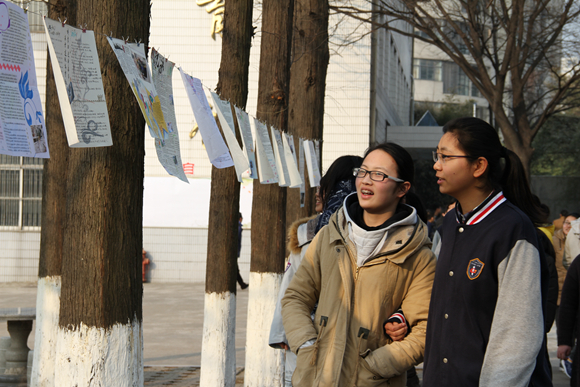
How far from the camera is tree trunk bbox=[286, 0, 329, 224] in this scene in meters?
9.32

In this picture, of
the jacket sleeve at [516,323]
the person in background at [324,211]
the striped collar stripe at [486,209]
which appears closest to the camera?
the jacket sleeve at [516,323]

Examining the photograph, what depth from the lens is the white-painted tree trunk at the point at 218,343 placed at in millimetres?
6598

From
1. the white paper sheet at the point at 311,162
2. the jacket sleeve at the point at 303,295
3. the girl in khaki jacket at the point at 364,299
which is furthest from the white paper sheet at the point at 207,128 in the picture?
the white paper sheet at the point at 311,162

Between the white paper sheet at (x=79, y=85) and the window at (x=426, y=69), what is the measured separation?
Answer: 6212cm

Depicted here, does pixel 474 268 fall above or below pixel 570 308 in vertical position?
above

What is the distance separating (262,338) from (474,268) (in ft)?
16.5

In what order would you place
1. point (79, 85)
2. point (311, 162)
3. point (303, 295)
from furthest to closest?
point (311, 162) < point (79, 85) < point (303, 295)

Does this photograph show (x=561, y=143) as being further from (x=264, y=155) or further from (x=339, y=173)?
(x=339, y=173)

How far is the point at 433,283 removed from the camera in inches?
113

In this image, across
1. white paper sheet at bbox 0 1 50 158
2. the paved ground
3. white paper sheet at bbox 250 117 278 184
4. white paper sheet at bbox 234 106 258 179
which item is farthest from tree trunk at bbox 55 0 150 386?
the paved ground

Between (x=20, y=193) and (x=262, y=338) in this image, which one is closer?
(x=262, y=338)

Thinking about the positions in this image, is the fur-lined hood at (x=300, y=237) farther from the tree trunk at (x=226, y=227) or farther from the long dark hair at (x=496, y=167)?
the tree trunk at (x=226, y=227)

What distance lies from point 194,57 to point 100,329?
15.4 m

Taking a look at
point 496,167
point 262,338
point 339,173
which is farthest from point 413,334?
point 262,338
